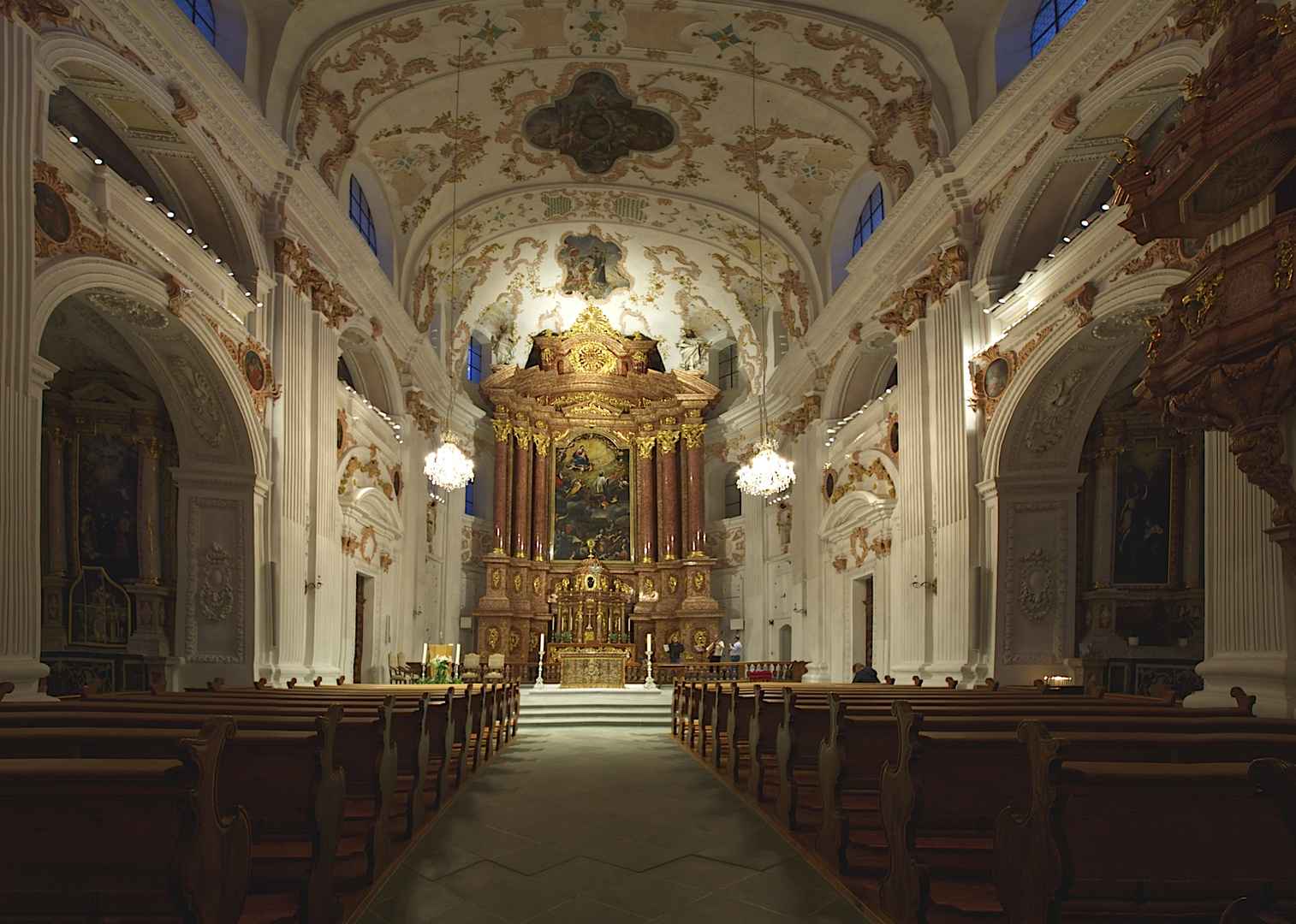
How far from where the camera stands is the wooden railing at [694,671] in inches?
645

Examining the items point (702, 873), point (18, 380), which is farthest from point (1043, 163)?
point (18, 380)

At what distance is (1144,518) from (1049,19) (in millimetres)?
5843

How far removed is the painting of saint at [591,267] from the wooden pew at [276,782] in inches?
673

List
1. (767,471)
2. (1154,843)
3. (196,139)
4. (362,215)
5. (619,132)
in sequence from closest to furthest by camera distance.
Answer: (1154,843)
(196,139)
(767,471)
(362,215)
(619,132)

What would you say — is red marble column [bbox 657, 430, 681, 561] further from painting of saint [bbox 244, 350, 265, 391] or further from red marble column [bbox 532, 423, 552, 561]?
painting of saint [bbox 244, 350, 265, 391]

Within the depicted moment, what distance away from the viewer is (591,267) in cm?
2067

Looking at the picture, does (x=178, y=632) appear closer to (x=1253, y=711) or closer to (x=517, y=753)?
(x=517, y=753)

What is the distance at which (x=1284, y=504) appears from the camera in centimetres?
553

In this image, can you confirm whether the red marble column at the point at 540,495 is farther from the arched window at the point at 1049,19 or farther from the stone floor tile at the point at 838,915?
the stone floor tile at the point at 838,915

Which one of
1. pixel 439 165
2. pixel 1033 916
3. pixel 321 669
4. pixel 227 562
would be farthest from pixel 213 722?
pixel 439 165

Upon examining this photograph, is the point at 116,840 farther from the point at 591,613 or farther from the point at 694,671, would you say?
the point at 591,613

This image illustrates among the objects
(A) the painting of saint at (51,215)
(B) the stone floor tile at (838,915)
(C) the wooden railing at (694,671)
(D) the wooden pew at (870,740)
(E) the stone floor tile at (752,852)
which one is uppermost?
(A) the painting of saint at (51,215)

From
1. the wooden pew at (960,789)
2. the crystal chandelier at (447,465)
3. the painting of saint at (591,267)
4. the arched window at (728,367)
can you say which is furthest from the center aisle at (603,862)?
the arched window at (728,367)

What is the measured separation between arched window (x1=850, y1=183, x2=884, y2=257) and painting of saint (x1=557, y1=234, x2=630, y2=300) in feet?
18.9
